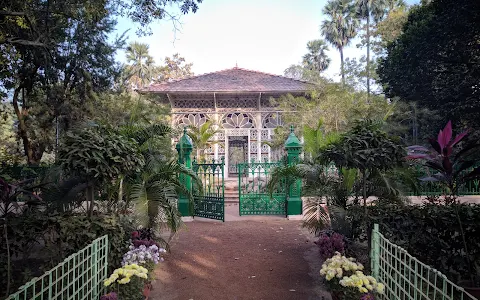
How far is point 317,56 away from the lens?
34812 millimetres

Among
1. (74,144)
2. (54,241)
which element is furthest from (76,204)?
(74,144)

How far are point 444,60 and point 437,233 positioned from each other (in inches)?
385

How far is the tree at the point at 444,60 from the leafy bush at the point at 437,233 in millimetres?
8513

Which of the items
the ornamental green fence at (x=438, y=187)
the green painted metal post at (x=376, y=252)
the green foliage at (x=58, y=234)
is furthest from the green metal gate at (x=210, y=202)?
the ornamental green fence at (x=438, y=187)

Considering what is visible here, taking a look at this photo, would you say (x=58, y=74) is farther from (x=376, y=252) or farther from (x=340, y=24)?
(x=340, y=24)

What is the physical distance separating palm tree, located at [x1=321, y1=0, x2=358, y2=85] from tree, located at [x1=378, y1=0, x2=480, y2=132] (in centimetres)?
1588

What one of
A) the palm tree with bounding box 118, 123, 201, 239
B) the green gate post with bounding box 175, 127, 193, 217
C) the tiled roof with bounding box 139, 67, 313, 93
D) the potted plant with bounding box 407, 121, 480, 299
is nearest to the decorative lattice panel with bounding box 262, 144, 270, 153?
the tiled roof with bounding box 139, 67, 313, 93

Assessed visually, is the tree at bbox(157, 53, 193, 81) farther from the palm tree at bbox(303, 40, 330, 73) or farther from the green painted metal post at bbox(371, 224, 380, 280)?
the green painted metal post at bbox(371, 224, 380, 280)

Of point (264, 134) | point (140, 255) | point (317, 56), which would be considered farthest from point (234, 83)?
point (317, 56)

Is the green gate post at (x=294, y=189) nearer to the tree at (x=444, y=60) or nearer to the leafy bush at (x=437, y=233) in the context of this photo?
the leafy bush at (x=437, y=233)

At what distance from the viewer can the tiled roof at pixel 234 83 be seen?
16141mm

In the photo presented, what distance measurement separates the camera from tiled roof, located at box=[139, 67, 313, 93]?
53.0ft

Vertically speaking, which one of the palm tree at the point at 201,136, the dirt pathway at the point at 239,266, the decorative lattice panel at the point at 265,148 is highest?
the palm tree at the point at 201,136

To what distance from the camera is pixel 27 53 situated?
10.8 metres
